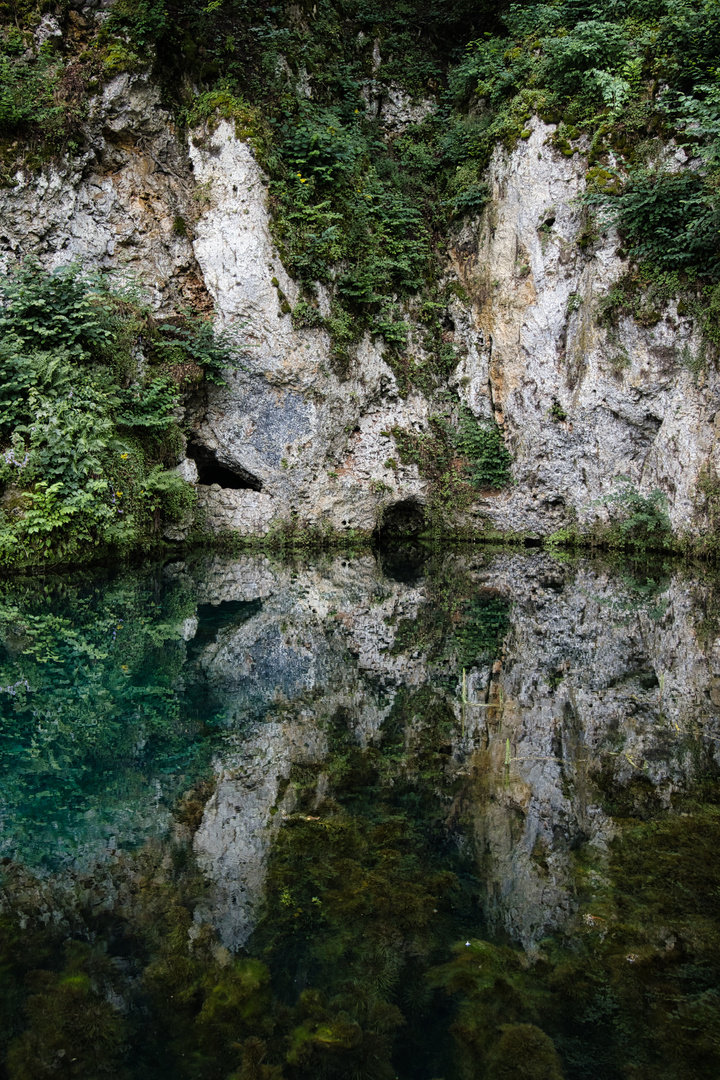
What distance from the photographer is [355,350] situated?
52.8ft

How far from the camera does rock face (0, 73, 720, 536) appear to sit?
44.9 ft

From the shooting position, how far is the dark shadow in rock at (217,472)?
50.0 feet

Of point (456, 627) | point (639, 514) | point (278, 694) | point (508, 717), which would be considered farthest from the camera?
point (639, 514)

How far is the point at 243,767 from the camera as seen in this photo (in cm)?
376

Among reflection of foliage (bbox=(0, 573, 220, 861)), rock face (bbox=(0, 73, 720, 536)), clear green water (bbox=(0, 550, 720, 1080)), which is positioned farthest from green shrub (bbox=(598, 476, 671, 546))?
reflection of foliage (bbox=(0, 573, 220, 861))

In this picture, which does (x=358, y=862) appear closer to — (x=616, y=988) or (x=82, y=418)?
(x=616, y=988)

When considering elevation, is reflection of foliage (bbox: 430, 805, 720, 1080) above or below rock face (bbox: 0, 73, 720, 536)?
below

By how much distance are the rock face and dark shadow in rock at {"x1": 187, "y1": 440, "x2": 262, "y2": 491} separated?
10 centimetres

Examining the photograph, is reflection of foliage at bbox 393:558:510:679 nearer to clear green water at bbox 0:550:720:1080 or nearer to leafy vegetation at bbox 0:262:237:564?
clear green water at bbox 0:550:720:1080

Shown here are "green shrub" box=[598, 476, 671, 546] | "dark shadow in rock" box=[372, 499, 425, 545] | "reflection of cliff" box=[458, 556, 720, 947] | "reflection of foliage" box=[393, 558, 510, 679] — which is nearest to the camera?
"reflection of cliff" box=[458, 556, 720, 947]

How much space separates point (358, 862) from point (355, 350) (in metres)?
14.5

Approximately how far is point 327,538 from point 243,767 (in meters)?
12.1

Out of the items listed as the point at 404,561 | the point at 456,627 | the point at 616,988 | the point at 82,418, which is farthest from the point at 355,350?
the point at 616,988

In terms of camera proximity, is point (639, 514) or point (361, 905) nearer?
point (361, 905)
